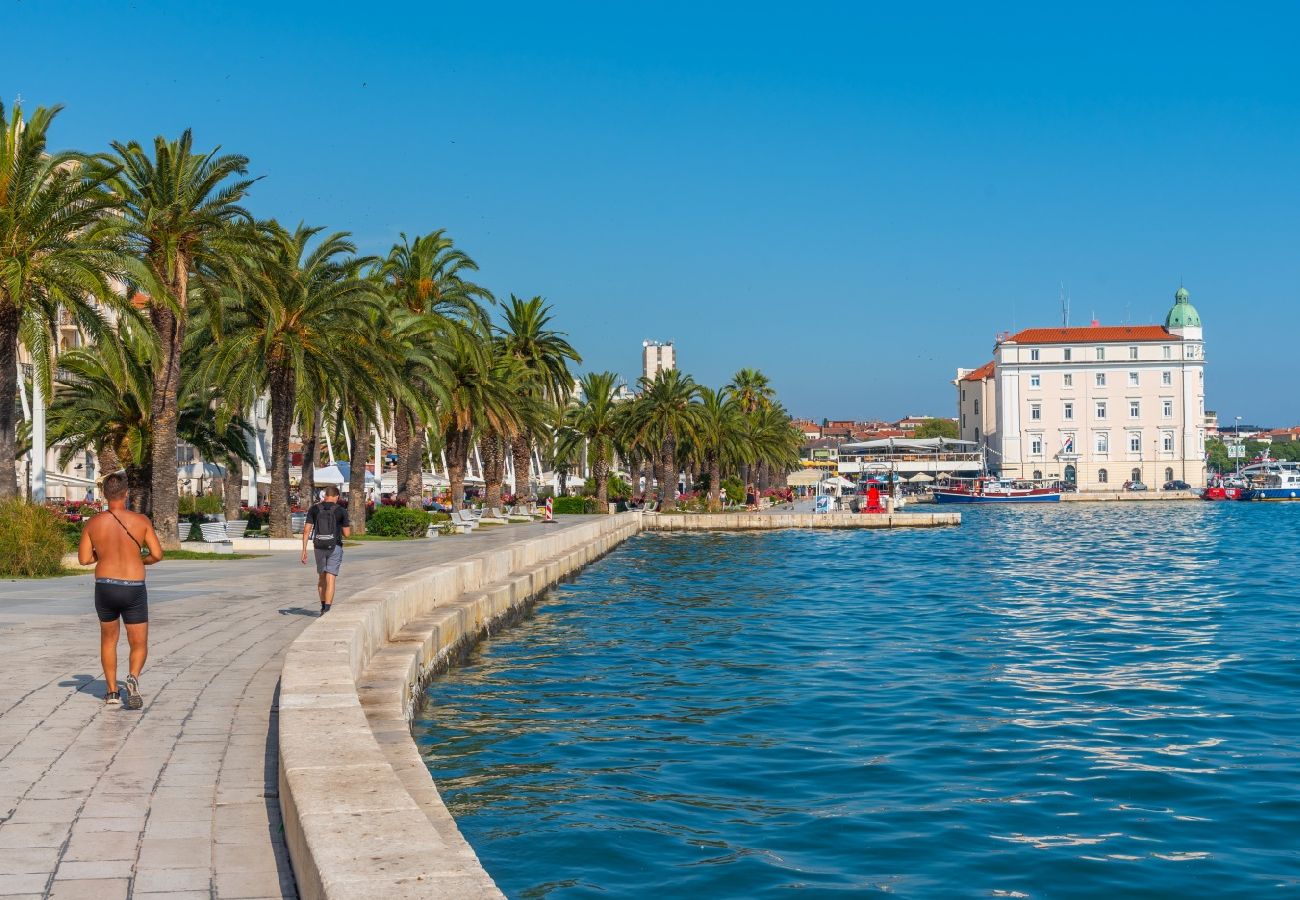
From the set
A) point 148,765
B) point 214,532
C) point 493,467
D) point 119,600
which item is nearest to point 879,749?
point 119,600

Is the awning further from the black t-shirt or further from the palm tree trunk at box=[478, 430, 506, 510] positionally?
the black t-shirt

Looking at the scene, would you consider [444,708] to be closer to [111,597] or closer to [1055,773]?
[111,597]

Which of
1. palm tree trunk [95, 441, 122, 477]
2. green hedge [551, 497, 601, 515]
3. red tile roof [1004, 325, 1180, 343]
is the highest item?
red tile roof [1004, 325, 1180, 343]

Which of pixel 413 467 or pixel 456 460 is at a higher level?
pixel 456 460

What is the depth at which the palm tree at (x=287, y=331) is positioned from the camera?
100 ft

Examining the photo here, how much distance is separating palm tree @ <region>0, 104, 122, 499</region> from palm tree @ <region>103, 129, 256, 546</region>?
7.53 feet

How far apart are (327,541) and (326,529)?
0.27 metres

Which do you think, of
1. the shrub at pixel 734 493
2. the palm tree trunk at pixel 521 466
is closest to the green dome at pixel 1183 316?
the shrub at pixel 734 493

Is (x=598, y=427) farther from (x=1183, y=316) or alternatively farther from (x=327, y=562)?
(x=1183, y=316)

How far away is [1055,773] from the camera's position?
11.3 metres

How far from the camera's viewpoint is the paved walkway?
5695 mm

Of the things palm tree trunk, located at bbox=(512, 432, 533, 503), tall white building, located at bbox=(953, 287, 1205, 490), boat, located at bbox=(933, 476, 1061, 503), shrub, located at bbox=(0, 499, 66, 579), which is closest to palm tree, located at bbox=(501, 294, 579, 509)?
palm tree trunk, located at bbox=(512, 432, 533, 503)

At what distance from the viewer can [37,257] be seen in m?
24.4

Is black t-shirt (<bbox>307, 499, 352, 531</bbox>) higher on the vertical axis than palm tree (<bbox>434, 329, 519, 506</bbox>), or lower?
lower
